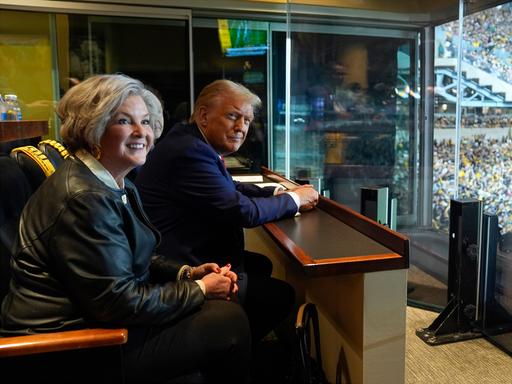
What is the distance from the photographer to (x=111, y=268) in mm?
1091

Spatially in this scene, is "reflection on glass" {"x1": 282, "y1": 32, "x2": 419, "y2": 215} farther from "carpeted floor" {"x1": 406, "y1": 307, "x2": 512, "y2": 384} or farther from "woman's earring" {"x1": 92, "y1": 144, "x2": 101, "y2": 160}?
"woman's earring" {"x1": 92, "y1": 144, "x2": 101, "y2": 160}

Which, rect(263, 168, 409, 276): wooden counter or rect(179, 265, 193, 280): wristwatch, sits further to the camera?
rect(179, 265, 193, 280): wristwatch

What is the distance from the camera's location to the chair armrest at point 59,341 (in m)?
1.04

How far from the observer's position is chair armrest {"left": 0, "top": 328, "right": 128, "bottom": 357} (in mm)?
1044

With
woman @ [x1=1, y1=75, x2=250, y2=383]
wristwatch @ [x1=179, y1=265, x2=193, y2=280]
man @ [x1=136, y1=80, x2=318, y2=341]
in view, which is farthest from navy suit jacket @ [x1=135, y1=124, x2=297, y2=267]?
woman @ [x1=1, y1=75, x2=250, y2=383]

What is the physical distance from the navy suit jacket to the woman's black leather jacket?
1.61 feet

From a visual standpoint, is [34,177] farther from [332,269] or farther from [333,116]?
[333,116]

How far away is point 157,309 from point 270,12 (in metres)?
3.13

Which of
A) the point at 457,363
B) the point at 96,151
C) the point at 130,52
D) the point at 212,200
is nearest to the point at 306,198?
the point at 212,200

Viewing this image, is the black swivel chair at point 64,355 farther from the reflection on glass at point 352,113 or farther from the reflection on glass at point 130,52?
the reflection on glass at point 352,113

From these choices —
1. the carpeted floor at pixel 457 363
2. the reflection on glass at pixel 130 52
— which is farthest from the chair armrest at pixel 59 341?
the reflection on glass at pixel 130 52

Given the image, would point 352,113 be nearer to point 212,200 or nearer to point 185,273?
point 212,200

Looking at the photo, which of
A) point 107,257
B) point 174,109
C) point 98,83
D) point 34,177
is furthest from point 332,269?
point 174,109

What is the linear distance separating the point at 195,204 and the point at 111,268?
1.98ft
